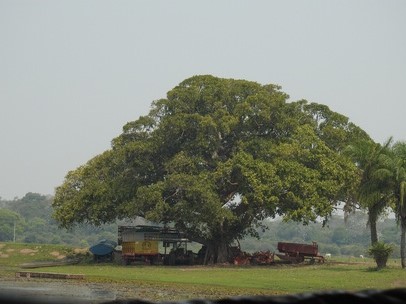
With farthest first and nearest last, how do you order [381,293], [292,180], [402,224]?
[292,180]
[402,224]
[381,293]

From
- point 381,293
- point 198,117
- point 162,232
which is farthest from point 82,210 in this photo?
point 381,293

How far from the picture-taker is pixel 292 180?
1404 inches

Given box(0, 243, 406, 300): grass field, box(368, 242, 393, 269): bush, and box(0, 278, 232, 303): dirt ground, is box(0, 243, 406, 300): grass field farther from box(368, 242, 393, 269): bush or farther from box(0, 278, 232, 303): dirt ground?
box(368, 242, 393, 269): bush

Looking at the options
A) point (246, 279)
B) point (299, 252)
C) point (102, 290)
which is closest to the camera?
point (102, 290)

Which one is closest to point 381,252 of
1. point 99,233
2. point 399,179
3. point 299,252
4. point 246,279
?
point 399,179

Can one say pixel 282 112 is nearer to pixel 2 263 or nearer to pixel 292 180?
pixel 292 180

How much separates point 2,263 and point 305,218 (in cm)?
1660

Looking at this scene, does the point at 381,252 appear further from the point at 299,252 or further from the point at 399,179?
the point at 299,252

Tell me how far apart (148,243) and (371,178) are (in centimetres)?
1302

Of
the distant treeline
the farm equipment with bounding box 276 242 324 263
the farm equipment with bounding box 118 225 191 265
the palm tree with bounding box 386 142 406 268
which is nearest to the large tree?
the farm equipment with bounding box 118 225 191 265

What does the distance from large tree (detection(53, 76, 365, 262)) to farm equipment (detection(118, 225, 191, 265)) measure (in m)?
1.07

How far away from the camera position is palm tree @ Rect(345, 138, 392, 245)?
30.9 meters

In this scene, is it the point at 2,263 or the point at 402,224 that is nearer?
the point at 402,224

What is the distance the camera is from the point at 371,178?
31141 mm
